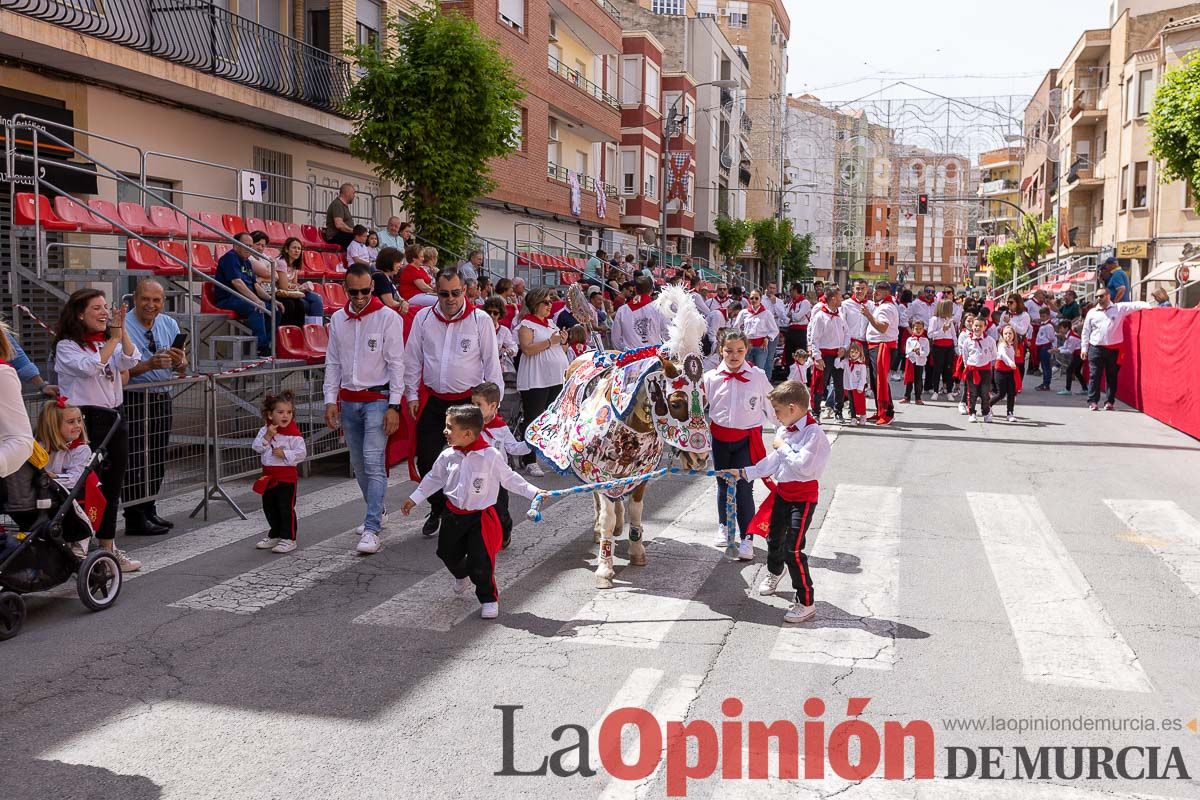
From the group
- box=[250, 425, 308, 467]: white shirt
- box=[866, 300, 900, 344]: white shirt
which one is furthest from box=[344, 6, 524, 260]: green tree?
box=[250, 425, 308, 467]: white shirt

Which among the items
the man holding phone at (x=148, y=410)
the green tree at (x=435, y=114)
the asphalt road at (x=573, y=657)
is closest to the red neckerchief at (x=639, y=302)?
the green tree at (x=435, y=114)

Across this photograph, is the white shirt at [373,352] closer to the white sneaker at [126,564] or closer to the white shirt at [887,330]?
the white sneaker at [126,564]

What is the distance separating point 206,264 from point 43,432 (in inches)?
302

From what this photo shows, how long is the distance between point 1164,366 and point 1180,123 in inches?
508

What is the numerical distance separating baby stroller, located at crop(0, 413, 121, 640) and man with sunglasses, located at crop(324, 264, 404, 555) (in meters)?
1.88

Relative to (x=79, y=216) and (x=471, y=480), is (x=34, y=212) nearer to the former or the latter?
(x=79, y=216)

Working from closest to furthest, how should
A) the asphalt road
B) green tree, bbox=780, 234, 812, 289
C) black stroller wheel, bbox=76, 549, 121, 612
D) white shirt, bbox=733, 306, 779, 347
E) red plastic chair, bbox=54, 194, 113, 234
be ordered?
the asphalt road → black stroller wheel, bbox=76, 549, 121, 612 → red plastic chair, bbox=54, 194, 113, 234 → white shirt, bbox=733, 306, 779, 347 → green tree, bbox=780, 234, 812, 289

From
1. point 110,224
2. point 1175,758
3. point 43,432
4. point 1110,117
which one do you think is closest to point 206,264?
point 110,224

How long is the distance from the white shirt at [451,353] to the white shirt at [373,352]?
14 centimetres

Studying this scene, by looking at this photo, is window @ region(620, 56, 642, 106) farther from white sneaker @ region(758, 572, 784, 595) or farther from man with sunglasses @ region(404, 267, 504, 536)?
white sneaker @ region(758, 572, 784, 595)

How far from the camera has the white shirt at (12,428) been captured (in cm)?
475

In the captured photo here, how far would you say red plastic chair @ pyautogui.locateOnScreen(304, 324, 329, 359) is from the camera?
42.0ft

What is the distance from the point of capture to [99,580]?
647cm

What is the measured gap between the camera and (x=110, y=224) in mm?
11961
